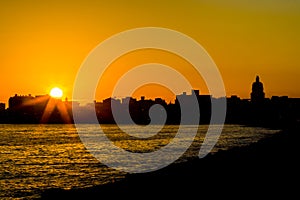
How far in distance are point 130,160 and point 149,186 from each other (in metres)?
39.7

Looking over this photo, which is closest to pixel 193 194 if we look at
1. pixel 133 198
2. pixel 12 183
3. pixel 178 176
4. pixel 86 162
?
pixel 133 198

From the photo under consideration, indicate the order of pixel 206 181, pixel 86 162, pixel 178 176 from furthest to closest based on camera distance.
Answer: pixel 86 162 → pixel 178 176 → pixel 206 181

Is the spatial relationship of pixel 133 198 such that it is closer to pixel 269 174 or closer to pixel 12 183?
pixel 269 174

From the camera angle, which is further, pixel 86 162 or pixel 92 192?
pixel 86 162

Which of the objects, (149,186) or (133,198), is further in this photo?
(149,186)

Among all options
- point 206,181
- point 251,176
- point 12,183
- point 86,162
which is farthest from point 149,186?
point 86,162

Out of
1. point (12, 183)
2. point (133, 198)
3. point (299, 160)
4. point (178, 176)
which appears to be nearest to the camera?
point (133, 198)

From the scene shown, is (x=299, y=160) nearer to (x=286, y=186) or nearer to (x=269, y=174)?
(x=269, y=174)

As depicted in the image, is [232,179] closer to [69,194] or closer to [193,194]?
[193,194]

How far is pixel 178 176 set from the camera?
29156 mm

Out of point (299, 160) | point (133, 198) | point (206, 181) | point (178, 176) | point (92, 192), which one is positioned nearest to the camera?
point (133, 198)

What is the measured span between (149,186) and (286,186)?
6.64 metres

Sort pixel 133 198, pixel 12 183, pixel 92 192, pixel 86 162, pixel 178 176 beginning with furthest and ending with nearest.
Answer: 1. pixel 86 162
2. pixel 12 183
3. pixel 178 176
4. pixel 92 192
5. pixel 133 198

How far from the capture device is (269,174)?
27641 millimetres
